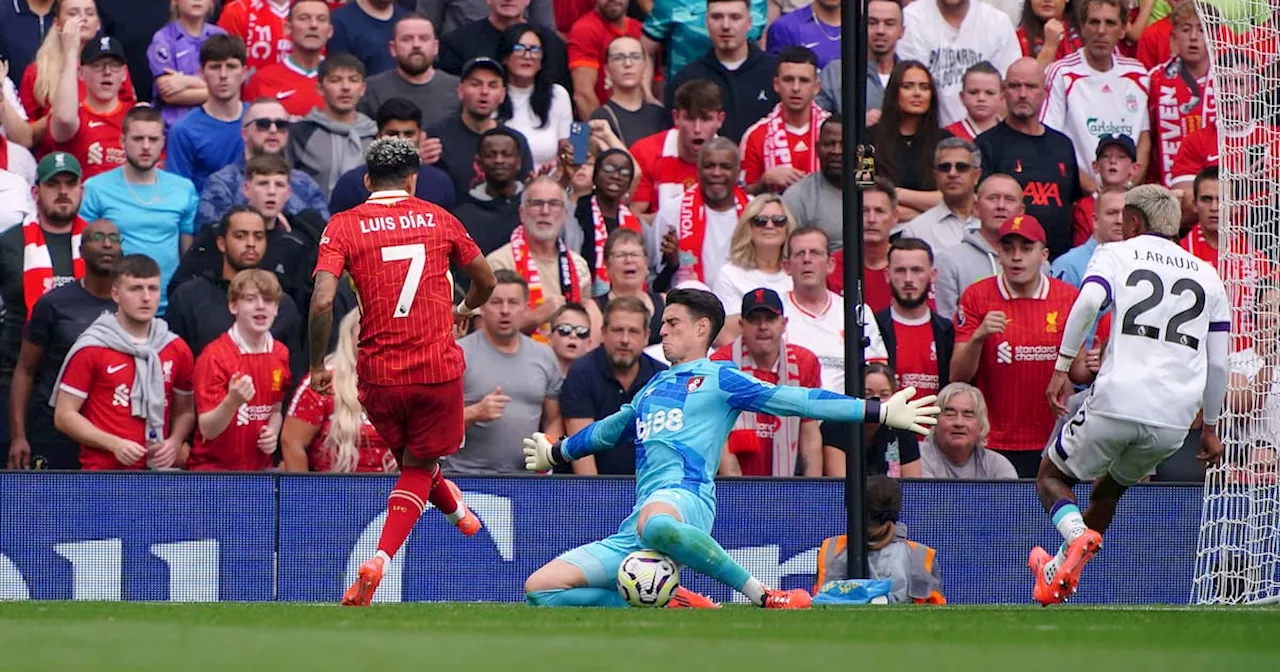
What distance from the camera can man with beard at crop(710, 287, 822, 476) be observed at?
11.5m

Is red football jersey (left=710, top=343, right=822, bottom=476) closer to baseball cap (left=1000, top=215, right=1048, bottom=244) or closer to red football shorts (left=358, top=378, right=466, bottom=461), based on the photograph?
baseball cap (left=1000, top=215, right=1048, bottom=244)

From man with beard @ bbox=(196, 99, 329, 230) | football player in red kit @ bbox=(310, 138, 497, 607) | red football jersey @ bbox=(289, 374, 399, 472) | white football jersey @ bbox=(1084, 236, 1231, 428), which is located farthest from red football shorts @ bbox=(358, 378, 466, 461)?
man with beard @ bbox=(196, 99, 329, 230)

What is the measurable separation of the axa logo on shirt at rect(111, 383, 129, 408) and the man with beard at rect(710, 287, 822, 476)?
11.4ft

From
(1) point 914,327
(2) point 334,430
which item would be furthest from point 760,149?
(2) point 334,430

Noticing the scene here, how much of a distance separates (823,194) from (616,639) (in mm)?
7203

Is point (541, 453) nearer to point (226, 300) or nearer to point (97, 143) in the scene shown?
point (226, 300)

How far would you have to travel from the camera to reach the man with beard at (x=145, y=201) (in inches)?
491

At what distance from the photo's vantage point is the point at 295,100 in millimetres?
13672

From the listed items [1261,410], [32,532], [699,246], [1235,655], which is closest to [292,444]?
[32,532]

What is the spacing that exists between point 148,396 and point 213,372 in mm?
403

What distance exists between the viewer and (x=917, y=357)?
11969mm

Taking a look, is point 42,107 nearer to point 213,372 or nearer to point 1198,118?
point 213,372

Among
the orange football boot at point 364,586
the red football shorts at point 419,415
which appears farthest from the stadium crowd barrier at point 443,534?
the orange football boot at point 364,586

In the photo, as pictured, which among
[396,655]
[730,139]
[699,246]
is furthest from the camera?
[730,139]
